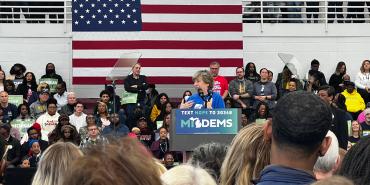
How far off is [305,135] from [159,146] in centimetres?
1231

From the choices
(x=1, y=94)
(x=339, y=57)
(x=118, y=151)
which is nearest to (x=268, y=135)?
(x=118, y=151)

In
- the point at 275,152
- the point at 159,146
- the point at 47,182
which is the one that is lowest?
the point at 159,146

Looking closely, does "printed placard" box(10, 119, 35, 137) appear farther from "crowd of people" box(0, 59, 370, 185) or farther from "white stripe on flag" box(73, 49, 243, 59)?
"white stripe on flag" box(73, 49, 243, 59)

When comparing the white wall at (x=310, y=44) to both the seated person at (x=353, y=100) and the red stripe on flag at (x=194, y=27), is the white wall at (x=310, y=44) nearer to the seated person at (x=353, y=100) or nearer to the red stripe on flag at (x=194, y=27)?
the red stripe on flag at (x=194, y=27)

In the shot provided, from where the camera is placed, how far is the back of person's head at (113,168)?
266 centimetres

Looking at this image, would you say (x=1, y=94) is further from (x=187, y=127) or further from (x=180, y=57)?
(x=187, y=127)

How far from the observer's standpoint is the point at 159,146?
1562 cm

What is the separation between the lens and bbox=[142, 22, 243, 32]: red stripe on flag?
21703 millimetres

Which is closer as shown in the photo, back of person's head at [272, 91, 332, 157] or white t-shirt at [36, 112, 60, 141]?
back of person's head at [272, 91, 332, 157]

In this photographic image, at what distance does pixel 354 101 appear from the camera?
19.7 meters

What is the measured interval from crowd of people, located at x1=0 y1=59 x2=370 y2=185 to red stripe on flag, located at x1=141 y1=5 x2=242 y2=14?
200cm

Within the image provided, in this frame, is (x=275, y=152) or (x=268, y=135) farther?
(x=268, y=135)

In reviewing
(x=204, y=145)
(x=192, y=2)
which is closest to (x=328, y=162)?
(x=204, y=145)

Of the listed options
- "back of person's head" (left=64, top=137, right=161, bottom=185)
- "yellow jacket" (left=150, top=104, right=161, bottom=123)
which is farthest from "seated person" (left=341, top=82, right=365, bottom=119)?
"back of person's head" (left=64, top=137, right=161, bottom=185)
